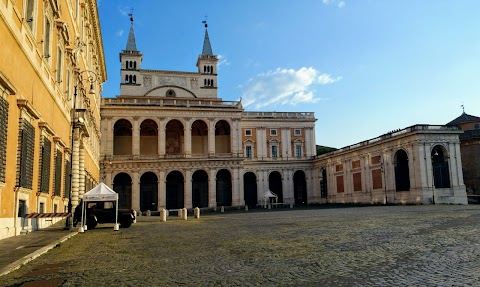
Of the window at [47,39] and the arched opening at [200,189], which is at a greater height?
the window at [47,39]

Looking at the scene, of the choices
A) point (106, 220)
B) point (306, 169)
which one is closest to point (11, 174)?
point (106, 220)

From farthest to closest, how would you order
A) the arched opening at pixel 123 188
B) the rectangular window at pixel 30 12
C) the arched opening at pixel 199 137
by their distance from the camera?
the arched opening at pixel 199 137
the arched opening at pixel 123 188
the rectangular window at pixel 30 12

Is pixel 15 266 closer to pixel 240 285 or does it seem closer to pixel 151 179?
pixel 240 285

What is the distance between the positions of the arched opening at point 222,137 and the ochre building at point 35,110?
100.0ft

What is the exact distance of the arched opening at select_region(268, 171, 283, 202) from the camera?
58616 mm

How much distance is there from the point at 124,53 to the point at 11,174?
Result: 5069cm

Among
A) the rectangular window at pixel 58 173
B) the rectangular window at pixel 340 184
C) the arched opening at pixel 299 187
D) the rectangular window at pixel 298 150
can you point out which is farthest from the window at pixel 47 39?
the arched opening at pixel 299 187

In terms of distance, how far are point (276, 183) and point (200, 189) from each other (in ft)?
45.8

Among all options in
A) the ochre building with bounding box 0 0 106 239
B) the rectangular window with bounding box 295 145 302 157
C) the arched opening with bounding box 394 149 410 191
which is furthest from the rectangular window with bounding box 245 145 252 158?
the ochre building with bounding box 0 0 106 239

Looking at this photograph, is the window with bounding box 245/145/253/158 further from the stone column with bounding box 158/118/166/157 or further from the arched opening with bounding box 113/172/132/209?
the arched opening with bounding box 113/172/132/209

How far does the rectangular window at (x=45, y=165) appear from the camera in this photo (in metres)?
14.7

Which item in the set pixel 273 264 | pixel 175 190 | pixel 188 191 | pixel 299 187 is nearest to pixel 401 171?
pixel 299 187

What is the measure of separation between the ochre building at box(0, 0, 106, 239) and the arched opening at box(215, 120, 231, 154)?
30.5 meters

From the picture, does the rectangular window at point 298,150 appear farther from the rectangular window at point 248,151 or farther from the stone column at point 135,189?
the stone column at point 135,189
